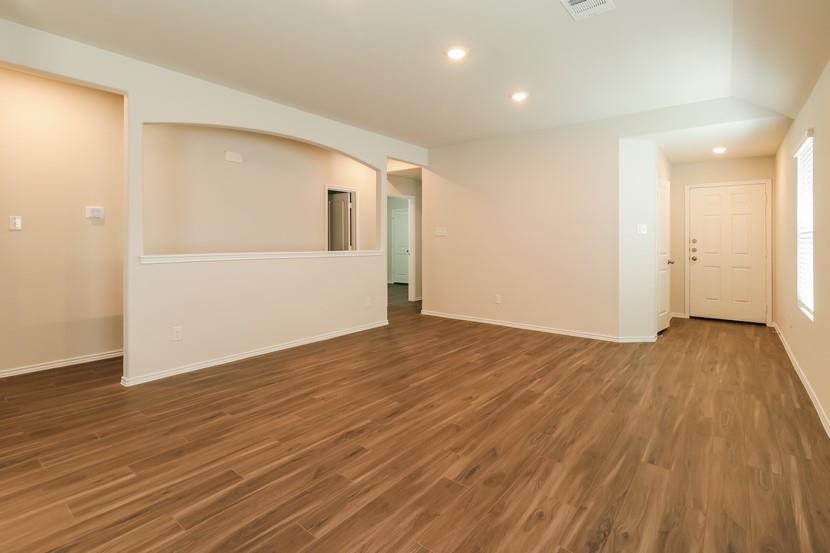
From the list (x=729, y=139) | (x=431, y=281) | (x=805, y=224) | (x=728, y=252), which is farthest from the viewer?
(x=431, y=281)

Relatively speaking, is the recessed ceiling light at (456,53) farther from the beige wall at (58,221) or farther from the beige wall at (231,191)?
the beige wall at (58,221)

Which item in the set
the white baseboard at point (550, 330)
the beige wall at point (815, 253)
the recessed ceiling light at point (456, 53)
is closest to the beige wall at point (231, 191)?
the white baseboard at point (550, 330)

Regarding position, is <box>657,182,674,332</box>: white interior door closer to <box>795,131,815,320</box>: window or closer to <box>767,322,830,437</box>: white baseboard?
<box>767,322,830,437</box>: white baseboard

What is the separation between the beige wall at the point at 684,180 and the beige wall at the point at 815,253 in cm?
113

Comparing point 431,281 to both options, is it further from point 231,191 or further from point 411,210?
point 231,191

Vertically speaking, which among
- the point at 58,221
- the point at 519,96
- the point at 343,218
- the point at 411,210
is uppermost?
the point at 519,96

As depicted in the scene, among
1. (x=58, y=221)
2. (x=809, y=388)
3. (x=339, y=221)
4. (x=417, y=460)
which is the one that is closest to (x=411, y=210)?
(x=339, y=221)

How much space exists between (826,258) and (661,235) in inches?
117

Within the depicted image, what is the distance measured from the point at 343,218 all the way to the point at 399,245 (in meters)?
4.92

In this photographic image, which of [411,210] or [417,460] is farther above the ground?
[411,210]

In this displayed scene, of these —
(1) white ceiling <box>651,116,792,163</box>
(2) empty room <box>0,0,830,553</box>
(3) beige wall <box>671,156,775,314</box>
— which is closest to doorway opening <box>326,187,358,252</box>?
(2) empty room <box>0,0,830,553</box>

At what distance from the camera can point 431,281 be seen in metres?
6.84

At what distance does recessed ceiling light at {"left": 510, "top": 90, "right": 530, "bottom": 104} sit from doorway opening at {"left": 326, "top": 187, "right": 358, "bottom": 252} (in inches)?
128

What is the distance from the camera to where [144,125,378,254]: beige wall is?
4434mm
